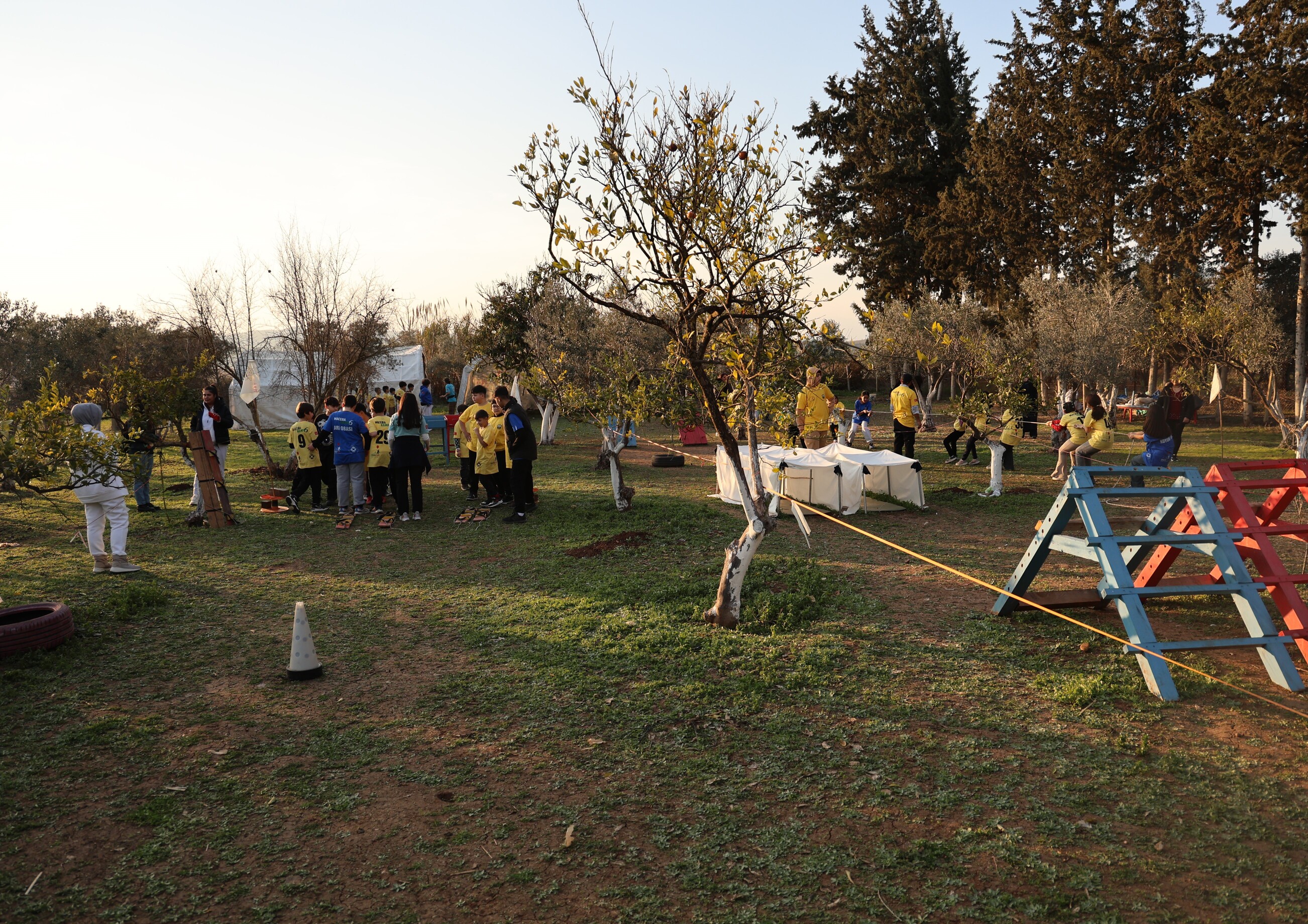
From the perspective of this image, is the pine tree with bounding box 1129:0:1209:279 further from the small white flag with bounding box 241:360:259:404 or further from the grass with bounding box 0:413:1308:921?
the small white flag with bounding box 241:360:259:404

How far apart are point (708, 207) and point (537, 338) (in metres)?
16.9

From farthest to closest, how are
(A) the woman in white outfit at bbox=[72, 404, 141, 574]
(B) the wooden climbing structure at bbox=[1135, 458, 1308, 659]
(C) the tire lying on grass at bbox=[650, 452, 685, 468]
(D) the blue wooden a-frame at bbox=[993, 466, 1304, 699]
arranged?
1. (C) the tire lying on grass at bbox=[650, 452, 685, 468]
2. (A) the woman in white outfit at bbox=[72, 404, 141, 574]
3. (B) the wooden climbing structure at bbox=[1135, 458, 1308, 659]
4. (D) the blue wooden a-frame at bbox=[993, 466, 1304, 699]

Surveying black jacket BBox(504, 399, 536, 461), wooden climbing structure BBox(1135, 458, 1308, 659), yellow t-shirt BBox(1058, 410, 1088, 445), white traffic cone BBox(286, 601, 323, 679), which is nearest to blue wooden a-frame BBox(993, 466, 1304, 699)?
wooden climbing structure BBox(1135, 458, 1308, 659)

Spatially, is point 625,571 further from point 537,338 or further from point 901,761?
point 537,338

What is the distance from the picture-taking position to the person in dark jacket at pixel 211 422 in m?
12.0

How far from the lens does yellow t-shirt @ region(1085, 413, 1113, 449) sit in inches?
471

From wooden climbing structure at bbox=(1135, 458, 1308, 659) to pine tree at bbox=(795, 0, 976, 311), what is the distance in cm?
2779

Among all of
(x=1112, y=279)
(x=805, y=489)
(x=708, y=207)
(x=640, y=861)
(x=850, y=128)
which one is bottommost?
(x=640, y=861)

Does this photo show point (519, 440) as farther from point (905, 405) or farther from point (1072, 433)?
point (1072, 433)

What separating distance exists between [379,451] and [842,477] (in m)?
6.73

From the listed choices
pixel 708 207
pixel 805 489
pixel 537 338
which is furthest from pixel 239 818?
pixel 537 338

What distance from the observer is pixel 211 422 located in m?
12.4

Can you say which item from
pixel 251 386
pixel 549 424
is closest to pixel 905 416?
pixel 549 424

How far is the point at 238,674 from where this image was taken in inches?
237
